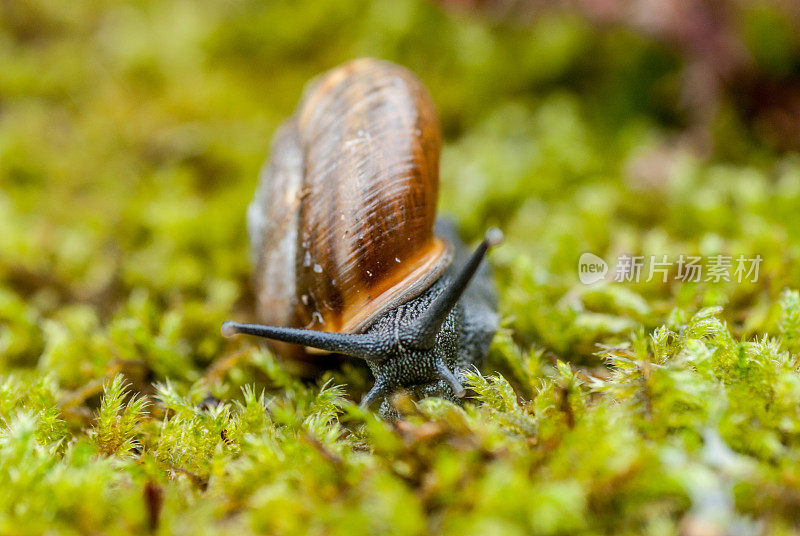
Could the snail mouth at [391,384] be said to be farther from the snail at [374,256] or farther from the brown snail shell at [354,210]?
the brown snail shell at [354,210]

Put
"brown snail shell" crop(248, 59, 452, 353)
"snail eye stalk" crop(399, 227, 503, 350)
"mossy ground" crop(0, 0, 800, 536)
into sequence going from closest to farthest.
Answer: "mossy ground" crop(0, 0, 800, 536)
"snail eye stalk" crop(399, 227, 503, 350)
"brown snail shell" crop(248, 59, 452, 353)

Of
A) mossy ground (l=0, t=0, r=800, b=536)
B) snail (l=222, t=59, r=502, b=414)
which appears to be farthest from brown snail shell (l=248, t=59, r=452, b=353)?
mossy ground (l=0, t=0, r=800, b=536)

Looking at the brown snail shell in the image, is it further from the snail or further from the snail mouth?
the snail mouth

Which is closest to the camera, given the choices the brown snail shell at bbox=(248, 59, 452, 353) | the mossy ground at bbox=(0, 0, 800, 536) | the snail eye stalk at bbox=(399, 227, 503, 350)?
the mossy ground at bbox=(0, 0, 800, 536)

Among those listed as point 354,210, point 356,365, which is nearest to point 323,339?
point 356,365

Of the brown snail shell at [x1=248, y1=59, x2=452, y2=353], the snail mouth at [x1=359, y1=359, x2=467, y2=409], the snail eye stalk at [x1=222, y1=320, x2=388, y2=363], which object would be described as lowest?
the snail mouth at [x1=359, y1=359, x2=467, y2=409]

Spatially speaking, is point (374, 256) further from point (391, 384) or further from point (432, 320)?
point (391, 384)

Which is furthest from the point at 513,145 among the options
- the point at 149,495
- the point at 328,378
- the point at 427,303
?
the point at 149,495
